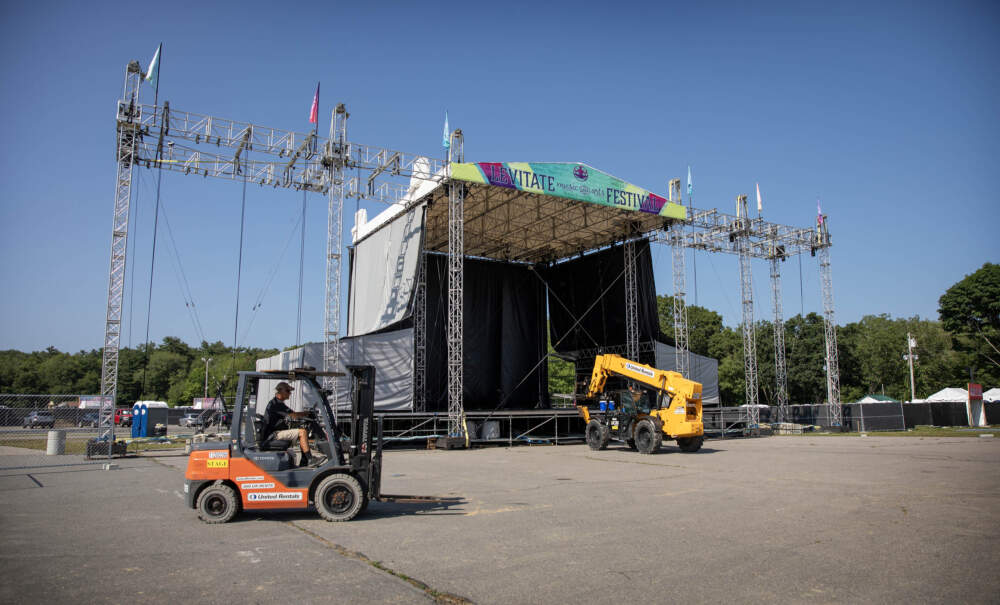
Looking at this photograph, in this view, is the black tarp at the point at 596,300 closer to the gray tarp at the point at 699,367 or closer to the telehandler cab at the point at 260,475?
the gray tarp at the point at 699,367

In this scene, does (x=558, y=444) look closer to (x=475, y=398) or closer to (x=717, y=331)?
(x=475, y=398)

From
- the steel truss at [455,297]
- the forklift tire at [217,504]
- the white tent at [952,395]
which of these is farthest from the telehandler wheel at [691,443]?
the white tent at [952,395]

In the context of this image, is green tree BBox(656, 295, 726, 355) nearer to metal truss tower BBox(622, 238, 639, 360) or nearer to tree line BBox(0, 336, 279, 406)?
metal truss tower BBox(622, 238, 639, 360)

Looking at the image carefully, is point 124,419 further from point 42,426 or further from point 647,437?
point 647,437

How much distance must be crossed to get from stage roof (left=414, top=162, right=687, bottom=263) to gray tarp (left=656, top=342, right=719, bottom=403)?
218 inches

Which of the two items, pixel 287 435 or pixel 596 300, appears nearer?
pixel 287 435

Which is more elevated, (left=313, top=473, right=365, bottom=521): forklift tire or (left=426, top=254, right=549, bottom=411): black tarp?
(left=426, top=254, right=549, bottom=411): black tarp

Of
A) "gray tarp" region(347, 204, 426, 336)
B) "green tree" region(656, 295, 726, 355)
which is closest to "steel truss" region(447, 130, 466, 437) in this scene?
"gray tarp" region(347, 204, 426, 336)

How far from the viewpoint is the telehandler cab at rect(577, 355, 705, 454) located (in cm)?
1741

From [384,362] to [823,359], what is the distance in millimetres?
39052

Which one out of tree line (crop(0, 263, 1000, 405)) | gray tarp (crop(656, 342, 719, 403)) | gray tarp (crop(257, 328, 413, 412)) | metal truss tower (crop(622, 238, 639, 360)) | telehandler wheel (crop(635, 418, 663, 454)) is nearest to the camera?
telehandler wheel (crop(635, 418, 663, 454))

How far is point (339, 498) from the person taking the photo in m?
7.33

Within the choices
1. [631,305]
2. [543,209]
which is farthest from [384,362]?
[631,305]

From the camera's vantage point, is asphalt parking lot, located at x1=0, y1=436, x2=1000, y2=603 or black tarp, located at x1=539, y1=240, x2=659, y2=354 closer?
asphalt parking lot, located at x1=0, y1=436, x2=1000, y2=603
